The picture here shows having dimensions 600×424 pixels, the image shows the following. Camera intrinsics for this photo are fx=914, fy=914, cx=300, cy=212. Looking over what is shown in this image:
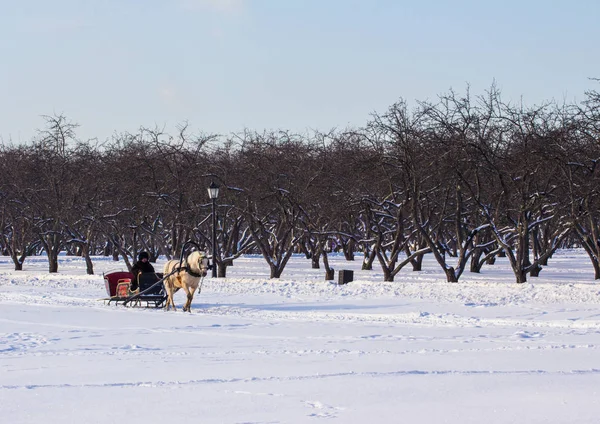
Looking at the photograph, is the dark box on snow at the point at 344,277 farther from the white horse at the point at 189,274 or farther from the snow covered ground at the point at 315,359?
the white horse at the point at 189,274

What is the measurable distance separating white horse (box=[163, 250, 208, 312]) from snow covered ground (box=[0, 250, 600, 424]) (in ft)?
2.26

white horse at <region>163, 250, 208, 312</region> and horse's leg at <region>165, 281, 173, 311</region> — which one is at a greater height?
white horse at <region>163, 250, 208, 312</region>

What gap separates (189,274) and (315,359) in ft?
30.6

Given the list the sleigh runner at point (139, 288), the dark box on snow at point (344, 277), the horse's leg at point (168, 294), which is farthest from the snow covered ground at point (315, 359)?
the dark box on snow at point (344, 277)

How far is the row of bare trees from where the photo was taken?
Result: 27.1 meters

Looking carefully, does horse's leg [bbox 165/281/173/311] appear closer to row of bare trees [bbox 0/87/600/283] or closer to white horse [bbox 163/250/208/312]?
white horse [bbox 163/250/208/312]

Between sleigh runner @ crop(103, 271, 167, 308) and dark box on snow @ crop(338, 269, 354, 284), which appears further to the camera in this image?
dark box on snow @ crop(338, 269, 354, 284)

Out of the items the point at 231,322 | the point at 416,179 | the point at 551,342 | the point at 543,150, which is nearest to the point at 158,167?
the point at 416,179

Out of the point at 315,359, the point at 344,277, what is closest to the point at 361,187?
the point at 344,277

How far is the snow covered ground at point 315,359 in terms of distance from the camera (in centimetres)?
836

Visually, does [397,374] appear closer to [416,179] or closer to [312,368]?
[312,368]

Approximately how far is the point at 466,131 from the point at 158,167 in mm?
14232

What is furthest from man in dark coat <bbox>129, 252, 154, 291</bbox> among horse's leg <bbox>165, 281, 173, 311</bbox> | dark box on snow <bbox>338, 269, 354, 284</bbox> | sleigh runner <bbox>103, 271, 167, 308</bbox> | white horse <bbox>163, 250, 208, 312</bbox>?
dark box on snow <bbox>338, 269, 354, 284</bbox>

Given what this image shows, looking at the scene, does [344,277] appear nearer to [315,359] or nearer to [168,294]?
[168,294]
